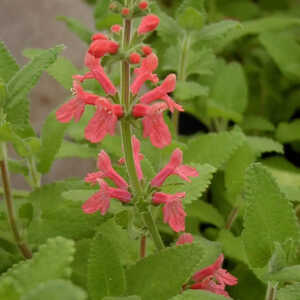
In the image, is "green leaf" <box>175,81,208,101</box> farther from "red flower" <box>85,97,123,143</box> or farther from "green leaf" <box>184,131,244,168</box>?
"red flower" <box>85,97,123,143</box>

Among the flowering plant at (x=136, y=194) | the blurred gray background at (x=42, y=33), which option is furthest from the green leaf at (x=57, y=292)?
the blurred gray background at (x=42, y=33)

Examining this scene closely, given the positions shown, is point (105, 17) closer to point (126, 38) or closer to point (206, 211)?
point (206, 211)

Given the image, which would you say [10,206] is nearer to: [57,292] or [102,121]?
[102,121]

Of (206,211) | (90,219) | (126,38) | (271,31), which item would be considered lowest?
(206,211)

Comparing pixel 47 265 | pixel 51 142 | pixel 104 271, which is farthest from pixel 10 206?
pixel 47 265

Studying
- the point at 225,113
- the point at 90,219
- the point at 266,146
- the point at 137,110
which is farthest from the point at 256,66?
the point at 137,110

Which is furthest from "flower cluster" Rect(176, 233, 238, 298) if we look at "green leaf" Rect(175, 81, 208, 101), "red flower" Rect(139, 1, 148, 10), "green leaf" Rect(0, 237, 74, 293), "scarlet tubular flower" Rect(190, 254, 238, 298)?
"green leaf" Rect(175, 81, 208, 101)

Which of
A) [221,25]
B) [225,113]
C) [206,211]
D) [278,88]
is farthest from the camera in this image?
[278,88]

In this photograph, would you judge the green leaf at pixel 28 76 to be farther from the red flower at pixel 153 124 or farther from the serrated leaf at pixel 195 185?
the serrated leaf at pixel 195 185
